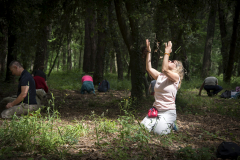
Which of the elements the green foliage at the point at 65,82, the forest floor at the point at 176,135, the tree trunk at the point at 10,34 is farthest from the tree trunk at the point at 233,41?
the tree trunk at the point at 10,34

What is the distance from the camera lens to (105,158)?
299 cm

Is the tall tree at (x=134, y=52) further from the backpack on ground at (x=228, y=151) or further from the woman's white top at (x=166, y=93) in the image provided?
the backpack on ground at (x=228, y=151)

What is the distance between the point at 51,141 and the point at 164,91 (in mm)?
2259

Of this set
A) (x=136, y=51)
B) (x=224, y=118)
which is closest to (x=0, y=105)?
(x=136, y=51)

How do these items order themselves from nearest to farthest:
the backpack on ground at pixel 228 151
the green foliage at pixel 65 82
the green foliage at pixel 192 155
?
the green foliage at pixel 192 155 < the backpack on ground at pixel 228 151 < the green foliage at pixel 65 82

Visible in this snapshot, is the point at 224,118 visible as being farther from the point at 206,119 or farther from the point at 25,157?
the point at 25,157

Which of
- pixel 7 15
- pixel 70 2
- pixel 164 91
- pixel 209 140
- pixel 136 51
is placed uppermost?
pixel 70 2

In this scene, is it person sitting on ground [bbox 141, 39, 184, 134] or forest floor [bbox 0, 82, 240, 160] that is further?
person sitting on ground [bbox 141, 39, 184, 134]

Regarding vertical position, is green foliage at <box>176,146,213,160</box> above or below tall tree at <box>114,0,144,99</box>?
below

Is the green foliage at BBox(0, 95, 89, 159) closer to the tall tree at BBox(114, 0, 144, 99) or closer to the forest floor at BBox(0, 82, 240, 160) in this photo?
the forest floor at BBox(0, 82, 240, 160)

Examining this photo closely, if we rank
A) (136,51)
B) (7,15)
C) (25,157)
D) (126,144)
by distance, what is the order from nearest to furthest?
1. (25,157)
2. (126,144)
3. (136,51)
4. (7,15)

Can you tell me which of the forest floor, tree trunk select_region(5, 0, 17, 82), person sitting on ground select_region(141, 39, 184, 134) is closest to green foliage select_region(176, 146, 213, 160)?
the forest floor

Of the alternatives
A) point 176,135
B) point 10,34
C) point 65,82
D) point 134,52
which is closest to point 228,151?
point 176,135

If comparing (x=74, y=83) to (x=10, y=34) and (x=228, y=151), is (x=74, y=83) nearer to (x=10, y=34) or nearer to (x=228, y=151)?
(x=10, y=34)
